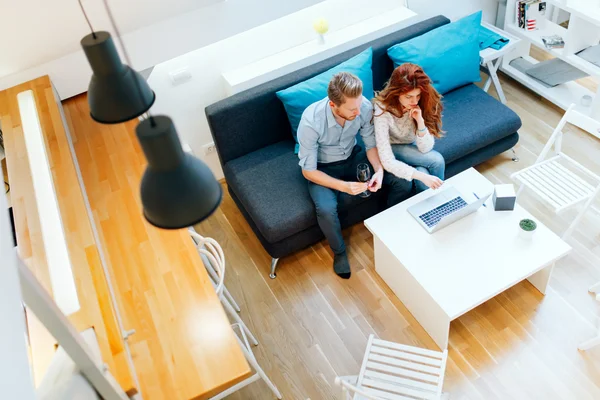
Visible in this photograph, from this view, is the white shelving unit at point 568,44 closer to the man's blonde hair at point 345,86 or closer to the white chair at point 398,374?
the man's blonde hair at point 345,86

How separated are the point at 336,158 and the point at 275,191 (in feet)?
1.47

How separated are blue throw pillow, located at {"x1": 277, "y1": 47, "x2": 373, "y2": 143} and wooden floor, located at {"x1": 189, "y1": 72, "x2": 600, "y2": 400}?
907 mm

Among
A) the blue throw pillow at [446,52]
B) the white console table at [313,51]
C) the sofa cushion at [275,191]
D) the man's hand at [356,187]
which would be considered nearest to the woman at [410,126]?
the man's hand at [356,187]

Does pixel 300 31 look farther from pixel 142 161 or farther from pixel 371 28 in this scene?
pixel 142 161

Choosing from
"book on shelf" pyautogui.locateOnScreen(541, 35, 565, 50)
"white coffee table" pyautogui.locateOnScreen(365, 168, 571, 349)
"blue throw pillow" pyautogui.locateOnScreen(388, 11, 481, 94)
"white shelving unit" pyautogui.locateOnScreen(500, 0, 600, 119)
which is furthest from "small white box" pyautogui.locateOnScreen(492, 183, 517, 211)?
"book on shelf" pyautogui.locateOnScreen(541, 35, 565, 50)

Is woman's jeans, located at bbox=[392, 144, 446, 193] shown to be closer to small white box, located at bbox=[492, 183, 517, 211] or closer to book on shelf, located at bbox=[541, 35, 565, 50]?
small white box, located at bbox=[492, 183, 517, 211]

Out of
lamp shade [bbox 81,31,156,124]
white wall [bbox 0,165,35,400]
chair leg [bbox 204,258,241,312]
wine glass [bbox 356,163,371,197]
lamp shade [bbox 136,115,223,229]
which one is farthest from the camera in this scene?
wine glass [bbox 356,163,371,197]

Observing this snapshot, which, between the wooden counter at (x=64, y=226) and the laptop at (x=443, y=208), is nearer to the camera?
the wooden counter at (x=64, y=226)

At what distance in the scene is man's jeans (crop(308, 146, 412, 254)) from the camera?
3.36 m

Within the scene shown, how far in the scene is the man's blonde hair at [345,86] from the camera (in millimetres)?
2887

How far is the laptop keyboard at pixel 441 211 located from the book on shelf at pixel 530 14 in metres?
2.18

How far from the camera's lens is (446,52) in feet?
12.7

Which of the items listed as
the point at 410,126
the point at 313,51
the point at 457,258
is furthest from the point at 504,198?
the point at 313,51

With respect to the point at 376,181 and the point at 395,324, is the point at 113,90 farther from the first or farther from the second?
the point at 395,324
